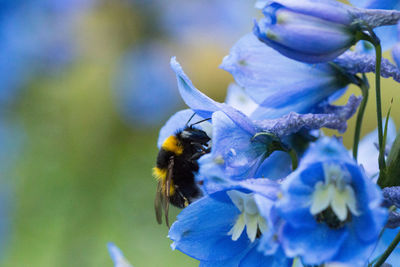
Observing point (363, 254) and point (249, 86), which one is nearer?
point (363, 254)

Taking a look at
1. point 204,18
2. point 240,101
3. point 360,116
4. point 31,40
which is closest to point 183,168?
point 240,101

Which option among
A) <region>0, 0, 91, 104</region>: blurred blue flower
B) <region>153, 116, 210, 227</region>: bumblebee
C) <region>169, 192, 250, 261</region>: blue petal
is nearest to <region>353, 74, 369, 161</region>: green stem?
<region>169, 192, 250, 261</region>: blue petal

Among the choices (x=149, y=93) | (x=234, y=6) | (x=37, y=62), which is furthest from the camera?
(x=234, y=6)

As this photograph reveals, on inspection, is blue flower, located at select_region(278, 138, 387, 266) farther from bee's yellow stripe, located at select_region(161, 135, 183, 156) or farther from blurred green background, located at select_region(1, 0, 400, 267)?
blurred green background, located at select_region(1, 0, 400, 267)

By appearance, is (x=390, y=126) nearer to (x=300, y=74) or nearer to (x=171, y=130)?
(x=300, y=74)

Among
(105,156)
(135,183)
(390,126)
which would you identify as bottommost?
(135,183)

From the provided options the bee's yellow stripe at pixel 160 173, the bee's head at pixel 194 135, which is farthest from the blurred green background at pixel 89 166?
the bee's head at pixel 194 135

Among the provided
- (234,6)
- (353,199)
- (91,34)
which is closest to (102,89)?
(91,34)
